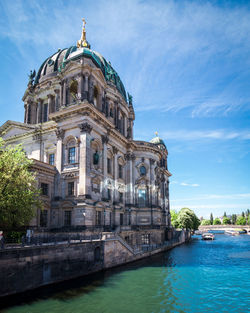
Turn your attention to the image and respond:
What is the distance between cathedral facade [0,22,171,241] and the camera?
1382 inches

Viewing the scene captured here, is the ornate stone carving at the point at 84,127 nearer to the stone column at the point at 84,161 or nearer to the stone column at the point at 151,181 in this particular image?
the stone column at the point at 84,161

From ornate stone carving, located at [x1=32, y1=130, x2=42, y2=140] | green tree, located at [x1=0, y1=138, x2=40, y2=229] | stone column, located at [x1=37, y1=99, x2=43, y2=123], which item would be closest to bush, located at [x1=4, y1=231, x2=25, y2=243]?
green tree, located at [x1=0, y1=138, x2=40, y2=229]

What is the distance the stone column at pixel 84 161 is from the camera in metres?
34.0

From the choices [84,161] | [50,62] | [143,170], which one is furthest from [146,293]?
[50,62]

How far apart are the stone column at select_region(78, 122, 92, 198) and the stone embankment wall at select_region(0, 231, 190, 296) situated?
696 cm

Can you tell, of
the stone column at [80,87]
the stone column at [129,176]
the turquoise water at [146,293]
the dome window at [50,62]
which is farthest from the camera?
the dome window at [50,62]

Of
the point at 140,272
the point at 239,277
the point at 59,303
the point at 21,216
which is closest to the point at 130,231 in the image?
the point at 140,272

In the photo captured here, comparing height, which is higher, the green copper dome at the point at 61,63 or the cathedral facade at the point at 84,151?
the green copper dome at the point at 61,63

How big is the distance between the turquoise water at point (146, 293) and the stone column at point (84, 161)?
10.8m

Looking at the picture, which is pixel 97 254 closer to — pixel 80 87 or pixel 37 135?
pixel 37 135

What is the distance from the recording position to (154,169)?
5581 centimetres

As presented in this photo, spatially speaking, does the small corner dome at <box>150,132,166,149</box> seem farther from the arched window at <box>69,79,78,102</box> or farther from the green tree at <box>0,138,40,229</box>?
the green tree at <box>0,138,40,229</box>

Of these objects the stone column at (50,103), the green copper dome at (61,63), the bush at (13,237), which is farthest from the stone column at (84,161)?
the green copper dome at (61,63)

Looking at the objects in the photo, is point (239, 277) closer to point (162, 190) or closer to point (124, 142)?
point (124, 142)
